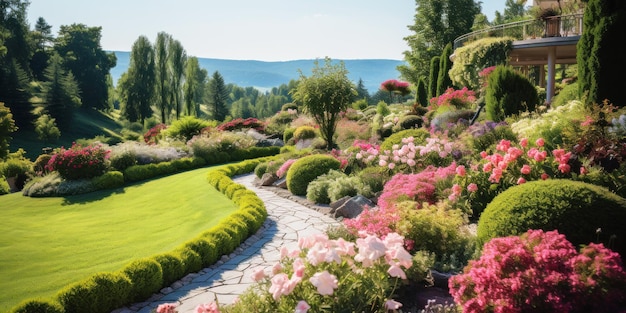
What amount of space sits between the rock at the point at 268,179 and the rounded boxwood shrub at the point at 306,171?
148cm

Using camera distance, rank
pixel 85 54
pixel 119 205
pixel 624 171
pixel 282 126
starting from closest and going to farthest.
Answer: pixel 624 171, pixel 119 205, pixel 282 126, pixel 85 54

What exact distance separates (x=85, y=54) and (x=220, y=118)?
1837 centimetres

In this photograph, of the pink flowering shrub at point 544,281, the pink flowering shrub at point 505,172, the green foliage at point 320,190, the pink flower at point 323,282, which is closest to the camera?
the pink flower at point 323,282

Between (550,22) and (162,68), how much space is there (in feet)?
116

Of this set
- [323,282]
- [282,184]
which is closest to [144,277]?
[323,282]

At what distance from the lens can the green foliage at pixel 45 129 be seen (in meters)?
34.9

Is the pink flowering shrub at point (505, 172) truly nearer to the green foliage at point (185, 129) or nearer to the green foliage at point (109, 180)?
the green foliage at point (109, 180)

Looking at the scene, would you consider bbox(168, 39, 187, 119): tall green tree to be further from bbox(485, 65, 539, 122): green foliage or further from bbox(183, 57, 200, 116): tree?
bbox(485, 65, 539, 122): green foliage

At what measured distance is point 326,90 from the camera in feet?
51.0

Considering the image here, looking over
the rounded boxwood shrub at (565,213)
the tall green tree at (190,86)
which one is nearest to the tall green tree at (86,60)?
the tall green tree at (190,86)

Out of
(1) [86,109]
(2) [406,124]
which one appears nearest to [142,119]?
(1) [86,109]

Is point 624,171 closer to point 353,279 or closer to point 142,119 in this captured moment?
point 353,279

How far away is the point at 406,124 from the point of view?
17844mm

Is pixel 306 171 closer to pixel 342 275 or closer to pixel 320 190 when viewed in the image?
pixel 320 190
